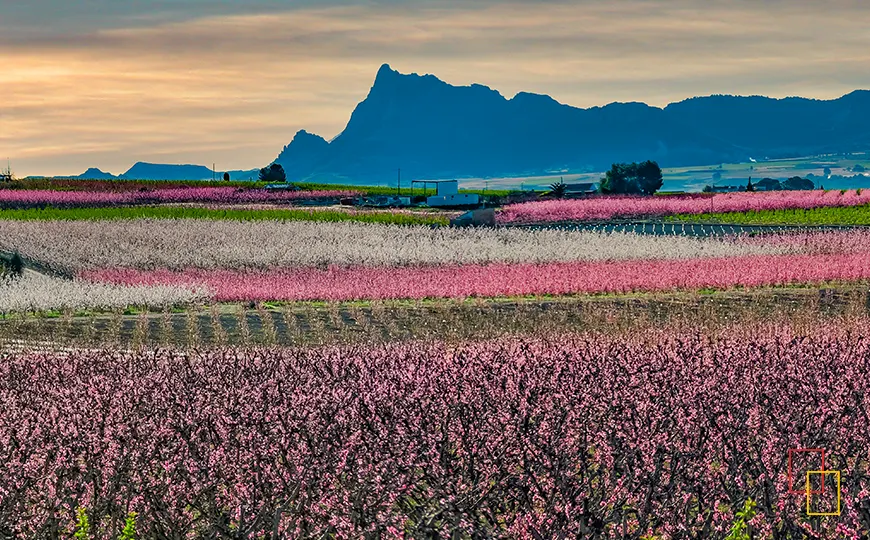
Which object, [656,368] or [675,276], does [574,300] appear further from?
[656,368]

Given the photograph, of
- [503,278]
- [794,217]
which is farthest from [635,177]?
[503,278]

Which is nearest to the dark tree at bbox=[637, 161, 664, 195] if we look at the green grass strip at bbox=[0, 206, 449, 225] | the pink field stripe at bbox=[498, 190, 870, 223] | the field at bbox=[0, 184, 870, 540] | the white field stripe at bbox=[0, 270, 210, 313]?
the pink field stripe at bbox=[498, 190, 870, 223]

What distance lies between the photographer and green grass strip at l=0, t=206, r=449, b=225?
182ft

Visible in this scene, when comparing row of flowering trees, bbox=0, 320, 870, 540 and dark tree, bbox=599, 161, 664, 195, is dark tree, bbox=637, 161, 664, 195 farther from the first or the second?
row of flowering trees, bbox=0, 320, 870, 540

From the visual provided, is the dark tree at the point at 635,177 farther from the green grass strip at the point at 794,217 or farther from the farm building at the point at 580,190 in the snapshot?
the green grass strip at the point at 794,217

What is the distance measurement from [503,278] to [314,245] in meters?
12.6

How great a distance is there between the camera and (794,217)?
2333 inches

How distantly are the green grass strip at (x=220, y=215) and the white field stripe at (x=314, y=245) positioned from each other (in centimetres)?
540

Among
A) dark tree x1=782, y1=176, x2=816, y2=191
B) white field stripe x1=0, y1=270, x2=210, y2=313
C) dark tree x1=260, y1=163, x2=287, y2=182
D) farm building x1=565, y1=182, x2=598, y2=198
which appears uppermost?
dark tree x1=260, y1=163, x2=287, y2=182

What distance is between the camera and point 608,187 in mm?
99562

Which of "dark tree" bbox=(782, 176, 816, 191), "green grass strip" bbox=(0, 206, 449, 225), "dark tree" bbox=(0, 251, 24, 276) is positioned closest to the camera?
"dark tree" bbox=(0, 251, 24, 276)

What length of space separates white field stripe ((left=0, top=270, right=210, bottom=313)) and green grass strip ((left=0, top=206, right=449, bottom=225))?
26979mm

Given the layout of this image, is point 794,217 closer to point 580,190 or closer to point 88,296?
point 88,296

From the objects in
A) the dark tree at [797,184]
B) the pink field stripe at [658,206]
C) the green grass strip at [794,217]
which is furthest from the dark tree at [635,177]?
the green grass strip at [794,217]
